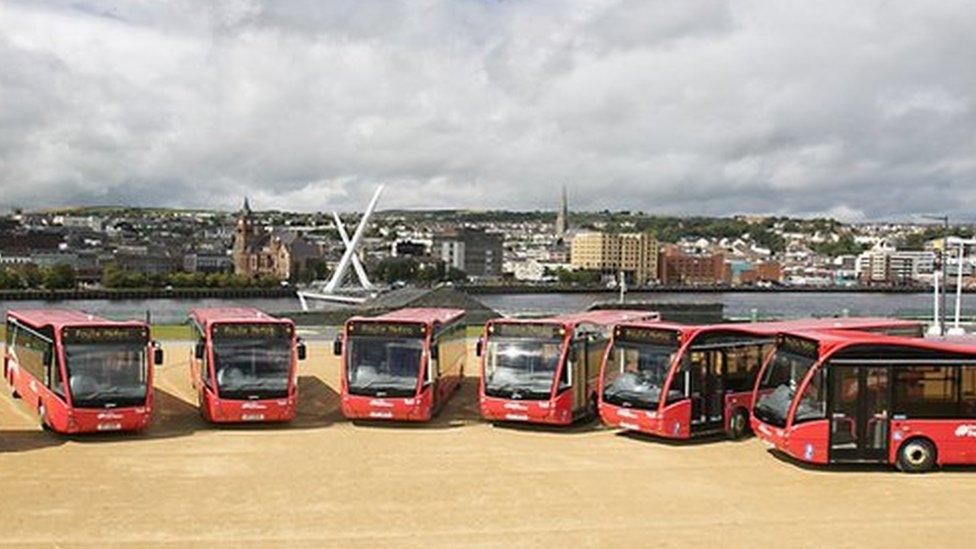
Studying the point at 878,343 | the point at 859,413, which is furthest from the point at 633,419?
the point at 878,343

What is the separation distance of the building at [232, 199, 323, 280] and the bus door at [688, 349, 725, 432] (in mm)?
164579

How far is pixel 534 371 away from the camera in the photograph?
61.8 ft

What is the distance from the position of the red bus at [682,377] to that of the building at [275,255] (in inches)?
6459

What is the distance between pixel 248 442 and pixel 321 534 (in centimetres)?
643

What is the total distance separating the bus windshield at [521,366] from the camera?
1872 centimetres

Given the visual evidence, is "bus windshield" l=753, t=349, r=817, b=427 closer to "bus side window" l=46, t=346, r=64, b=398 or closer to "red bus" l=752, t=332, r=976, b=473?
"red bus" l=752, t=332, r=976, b=473

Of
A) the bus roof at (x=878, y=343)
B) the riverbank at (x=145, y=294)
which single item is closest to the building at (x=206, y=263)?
the riverbank at (x=145, y=294)

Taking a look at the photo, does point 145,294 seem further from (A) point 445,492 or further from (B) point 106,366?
(A) point 445,492

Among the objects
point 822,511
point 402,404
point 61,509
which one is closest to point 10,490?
point 61,509

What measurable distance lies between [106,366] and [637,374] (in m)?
8.94

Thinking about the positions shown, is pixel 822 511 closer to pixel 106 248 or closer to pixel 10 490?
pixel 10 490

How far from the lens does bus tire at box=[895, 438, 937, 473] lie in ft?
49.7

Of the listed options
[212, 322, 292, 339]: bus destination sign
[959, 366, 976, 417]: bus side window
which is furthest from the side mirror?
[959, 366, 976, 417]: bus side window

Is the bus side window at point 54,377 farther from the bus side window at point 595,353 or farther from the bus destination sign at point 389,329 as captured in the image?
the bus side window at point 595,353
